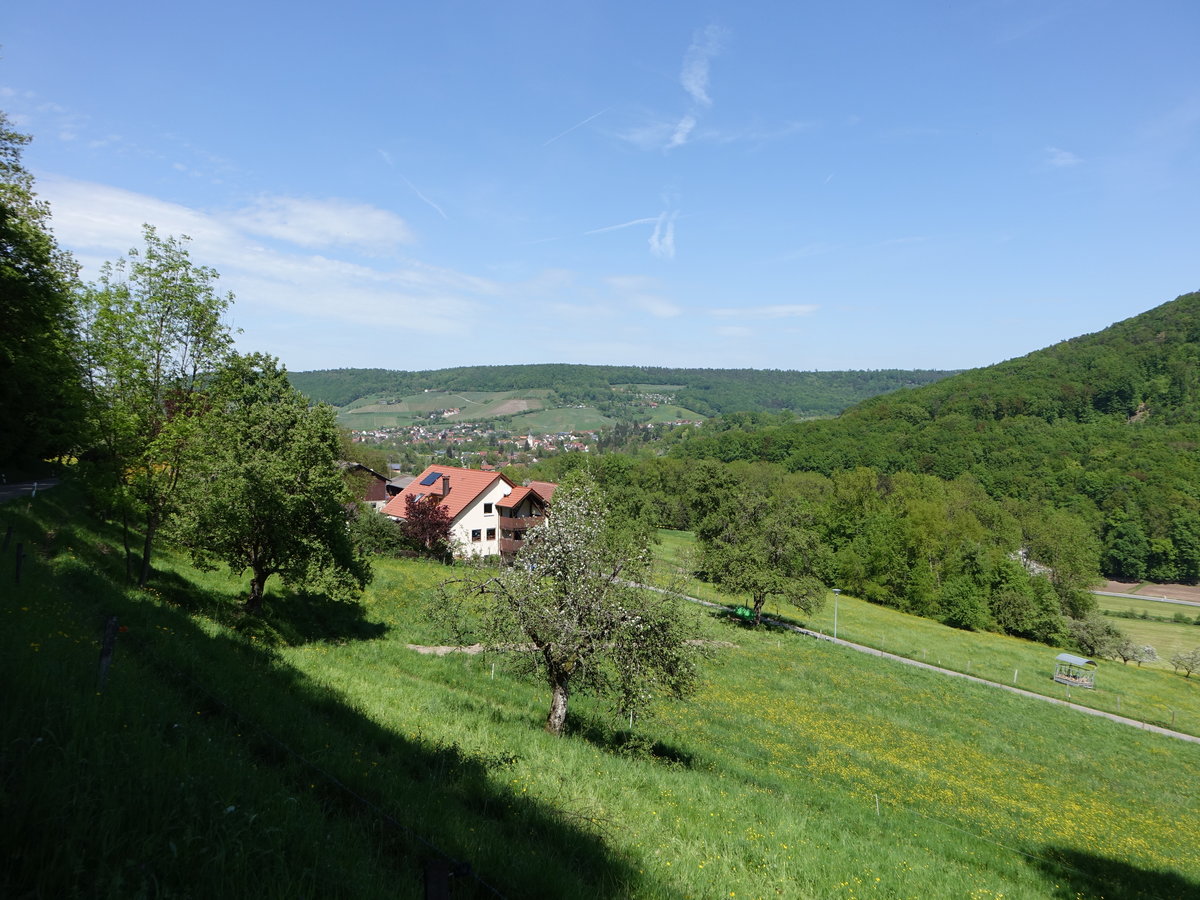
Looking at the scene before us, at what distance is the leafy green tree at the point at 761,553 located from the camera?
4634 centimetres

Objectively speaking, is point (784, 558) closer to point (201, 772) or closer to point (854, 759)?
point (854, 759)

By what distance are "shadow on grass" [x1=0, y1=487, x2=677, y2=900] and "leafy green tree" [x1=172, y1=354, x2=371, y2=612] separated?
6919 millimetres

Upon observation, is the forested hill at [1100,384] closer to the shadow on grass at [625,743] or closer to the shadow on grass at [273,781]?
the shadow on grass at [625,743]

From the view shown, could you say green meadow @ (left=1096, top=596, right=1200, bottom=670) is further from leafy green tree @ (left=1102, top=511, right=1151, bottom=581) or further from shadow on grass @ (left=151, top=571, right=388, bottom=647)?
shadow on grass @ (left=151, top=571, right=388, bottom=647)

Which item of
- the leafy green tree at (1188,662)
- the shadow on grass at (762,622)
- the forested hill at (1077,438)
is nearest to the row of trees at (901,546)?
the shadow on grass at (762,622)

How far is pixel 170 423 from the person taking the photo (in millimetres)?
18812

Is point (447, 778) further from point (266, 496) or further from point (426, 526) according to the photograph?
point (426, 526)

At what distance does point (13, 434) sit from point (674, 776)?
38.0 meters

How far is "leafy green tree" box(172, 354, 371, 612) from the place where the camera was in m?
20.7

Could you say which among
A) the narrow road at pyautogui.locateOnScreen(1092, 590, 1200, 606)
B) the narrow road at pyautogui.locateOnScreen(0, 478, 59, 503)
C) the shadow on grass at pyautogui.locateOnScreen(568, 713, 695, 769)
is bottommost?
the narrow road at pyautogui.locateOnScreen(1092, 590, 1200, 606)

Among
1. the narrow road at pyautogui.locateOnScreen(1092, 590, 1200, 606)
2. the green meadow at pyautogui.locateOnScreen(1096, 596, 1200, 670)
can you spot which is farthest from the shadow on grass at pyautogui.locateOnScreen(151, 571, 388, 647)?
the narrow road at pyautogui.locateOnScreen(1092, 590, 1200, 606)

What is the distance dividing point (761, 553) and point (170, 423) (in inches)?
1551

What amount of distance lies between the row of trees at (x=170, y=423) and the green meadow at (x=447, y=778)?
8.33 feet

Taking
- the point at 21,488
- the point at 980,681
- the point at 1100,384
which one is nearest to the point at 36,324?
the point at 21,488
